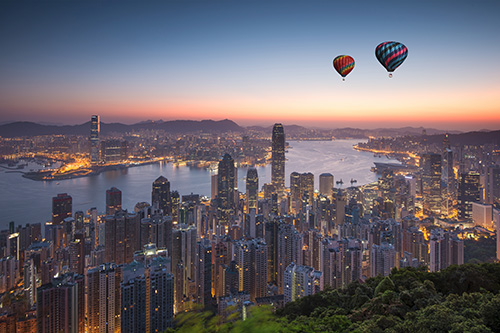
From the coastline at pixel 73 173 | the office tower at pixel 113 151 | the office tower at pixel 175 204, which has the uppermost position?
the office tower at pixel 113 151

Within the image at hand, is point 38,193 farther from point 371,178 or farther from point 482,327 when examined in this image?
point 371,178

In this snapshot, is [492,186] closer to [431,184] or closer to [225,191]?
[431,184]

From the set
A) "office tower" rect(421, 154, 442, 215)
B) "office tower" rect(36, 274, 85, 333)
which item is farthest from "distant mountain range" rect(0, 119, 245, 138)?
"office tower" rect(421, 154, 442, 215)

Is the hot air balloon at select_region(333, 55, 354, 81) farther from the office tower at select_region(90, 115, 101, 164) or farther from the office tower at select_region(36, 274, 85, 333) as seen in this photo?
the office tower at select_region(90, 115, 101, 164)

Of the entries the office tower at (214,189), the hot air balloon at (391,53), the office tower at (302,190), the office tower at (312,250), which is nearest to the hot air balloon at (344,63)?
the hot air balloon at (391,53)

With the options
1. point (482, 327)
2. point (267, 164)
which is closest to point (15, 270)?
point (482, 327)

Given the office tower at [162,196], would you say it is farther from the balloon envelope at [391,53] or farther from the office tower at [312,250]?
the balloon envelope at [391,53]
